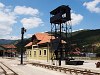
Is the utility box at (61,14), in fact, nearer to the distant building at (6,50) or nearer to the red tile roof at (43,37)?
the red tile roof at (43,37)

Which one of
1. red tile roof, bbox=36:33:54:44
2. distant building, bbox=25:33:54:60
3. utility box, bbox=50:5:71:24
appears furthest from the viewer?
red tile roof, bbox=36:33:54:44

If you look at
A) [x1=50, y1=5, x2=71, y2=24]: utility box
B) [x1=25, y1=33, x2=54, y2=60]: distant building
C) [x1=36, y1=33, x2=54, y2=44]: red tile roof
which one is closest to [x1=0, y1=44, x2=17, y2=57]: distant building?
[x1=25, y1=33, x2=54, y2=60]: distant building

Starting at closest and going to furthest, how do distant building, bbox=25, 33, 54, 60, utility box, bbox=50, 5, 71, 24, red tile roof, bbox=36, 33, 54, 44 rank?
utility box, bbox=50, 5, 71, 24, distant building, bbox=25, 33, 54, 60, red tile roof, bbox=36, 33, 54, 44

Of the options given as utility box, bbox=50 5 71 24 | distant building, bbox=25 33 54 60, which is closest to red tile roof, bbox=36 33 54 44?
distant building, bbox=25 33 54 60

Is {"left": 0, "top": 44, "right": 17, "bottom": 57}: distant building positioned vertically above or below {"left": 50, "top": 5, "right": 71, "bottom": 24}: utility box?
below

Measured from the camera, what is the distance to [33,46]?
78.1 metres

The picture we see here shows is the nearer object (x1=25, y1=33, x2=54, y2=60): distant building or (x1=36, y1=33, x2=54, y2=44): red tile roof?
(x1=25, y1=33, x2=54, y2=60): distant building

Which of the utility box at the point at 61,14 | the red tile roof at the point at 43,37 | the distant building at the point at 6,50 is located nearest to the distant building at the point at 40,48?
the red tile roof at the point at 43,37

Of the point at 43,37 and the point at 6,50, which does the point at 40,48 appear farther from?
the point at 6,50

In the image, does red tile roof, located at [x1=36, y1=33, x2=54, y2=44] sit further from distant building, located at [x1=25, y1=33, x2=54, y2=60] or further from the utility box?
the utility box

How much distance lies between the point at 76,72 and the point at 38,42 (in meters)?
48.8

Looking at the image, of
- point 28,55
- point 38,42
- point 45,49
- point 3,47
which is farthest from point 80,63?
point 3,47

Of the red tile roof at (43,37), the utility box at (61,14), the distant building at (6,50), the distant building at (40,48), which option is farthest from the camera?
the distant building at (6,50)

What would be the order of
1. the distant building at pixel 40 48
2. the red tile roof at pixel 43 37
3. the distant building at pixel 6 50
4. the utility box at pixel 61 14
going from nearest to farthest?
the utility box at pixel 61 14 < the distant building at pixel 40 48 < the red tile roof at pixel 43 37 < the distant building at pixel 6 50
